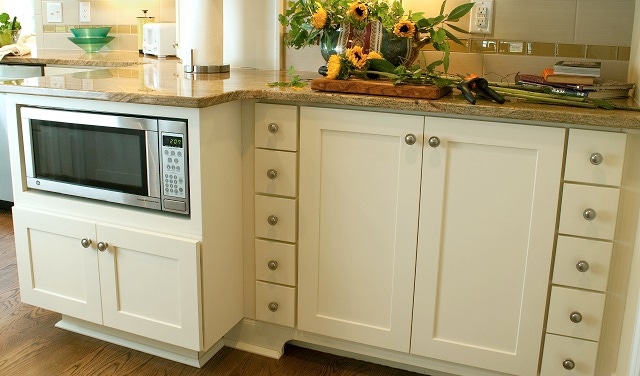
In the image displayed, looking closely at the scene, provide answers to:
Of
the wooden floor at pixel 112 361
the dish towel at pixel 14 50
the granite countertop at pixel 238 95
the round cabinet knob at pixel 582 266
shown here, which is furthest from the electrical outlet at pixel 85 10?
the round cabinet knob at pixel 582 266

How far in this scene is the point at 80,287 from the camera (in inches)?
85.5

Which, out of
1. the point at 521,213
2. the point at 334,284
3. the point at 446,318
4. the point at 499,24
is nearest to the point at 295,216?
the point at 334,284

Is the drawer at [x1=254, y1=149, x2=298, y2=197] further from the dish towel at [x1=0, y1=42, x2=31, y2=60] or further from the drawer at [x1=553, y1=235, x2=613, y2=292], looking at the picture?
the dish towel at [x1=0, y1=42, x2=31, y2=60]

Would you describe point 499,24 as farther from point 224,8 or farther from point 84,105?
point 84,105

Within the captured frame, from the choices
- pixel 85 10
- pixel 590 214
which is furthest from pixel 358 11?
pixel 85 10

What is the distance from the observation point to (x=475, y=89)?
193cm

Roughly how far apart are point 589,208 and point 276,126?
0.93 metres

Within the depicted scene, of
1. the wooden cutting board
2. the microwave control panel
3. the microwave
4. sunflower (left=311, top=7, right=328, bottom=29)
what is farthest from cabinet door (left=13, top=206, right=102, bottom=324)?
sunflower (left=311, top=7, right=328, bottom=29)

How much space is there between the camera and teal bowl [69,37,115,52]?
341 centimetres

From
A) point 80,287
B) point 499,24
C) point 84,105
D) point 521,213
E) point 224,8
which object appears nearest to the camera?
point 521,213

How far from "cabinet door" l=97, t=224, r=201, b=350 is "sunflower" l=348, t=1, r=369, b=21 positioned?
34.0 inches

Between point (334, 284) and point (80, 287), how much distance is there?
83cm

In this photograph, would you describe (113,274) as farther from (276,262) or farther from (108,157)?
(276,262)

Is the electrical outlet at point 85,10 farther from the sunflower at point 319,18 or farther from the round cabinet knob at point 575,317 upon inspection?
the round cabinet knob at point 575,317
